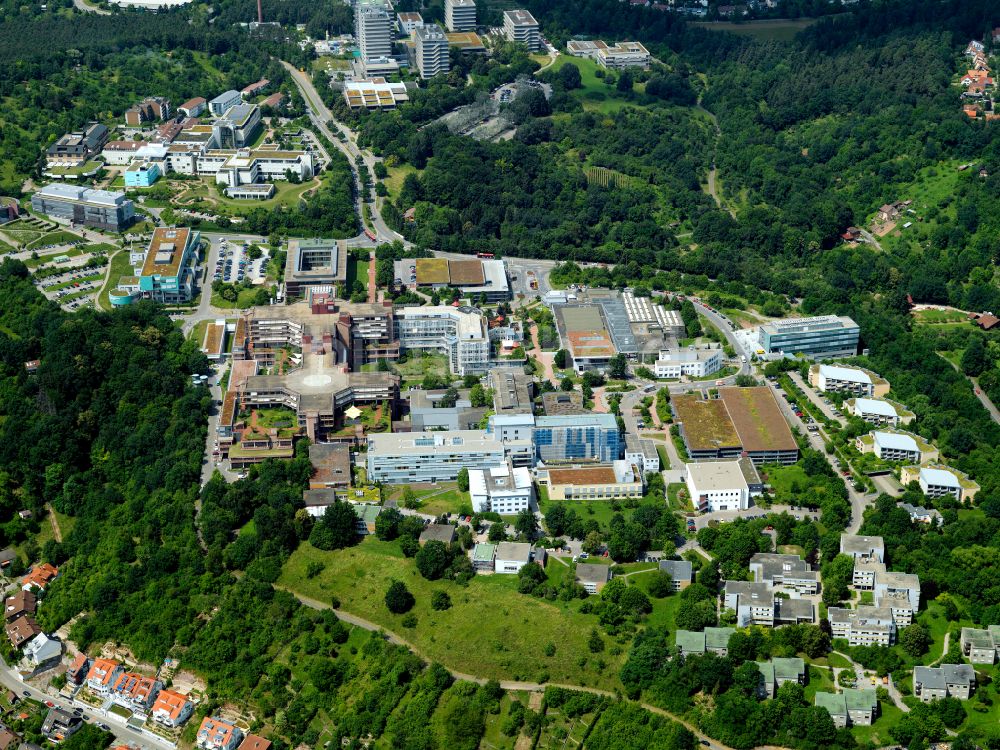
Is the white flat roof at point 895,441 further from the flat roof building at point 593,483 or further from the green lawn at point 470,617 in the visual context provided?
the green lawn at point 470,617

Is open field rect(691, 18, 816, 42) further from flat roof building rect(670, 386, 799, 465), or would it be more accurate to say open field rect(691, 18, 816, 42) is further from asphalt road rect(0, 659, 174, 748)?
asphalt road rect(0, 659, 174, 748)

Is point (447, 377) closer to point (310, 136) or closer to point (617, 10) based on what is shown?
point (310, 136)

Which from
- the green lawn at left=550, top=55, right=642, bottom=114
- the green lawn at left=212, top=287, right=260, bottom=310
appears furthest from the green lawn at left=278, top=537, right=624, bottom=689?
the green lawn at left=550, top=55, right=642, bottom=114

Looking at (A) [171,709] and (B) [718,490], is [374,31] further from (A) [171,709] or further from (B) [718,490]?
(A) [171,709]

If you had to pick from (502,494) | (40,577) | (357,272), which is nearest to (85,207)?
(357,272)

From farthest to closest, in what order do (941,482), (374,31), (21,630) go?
(374,31)
(941,482)
(21,630)

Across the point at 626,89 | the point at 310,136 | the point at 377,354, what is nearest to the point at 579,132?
the point at 626,89

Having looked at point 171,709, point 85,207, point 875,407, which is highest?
point 875,407
